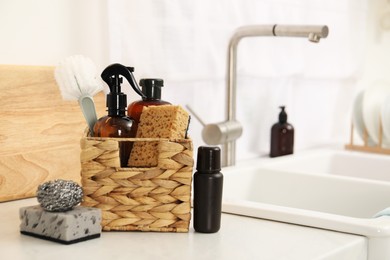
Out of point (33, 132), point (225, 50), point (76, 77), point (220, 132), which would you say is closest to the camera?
point (76, 77)

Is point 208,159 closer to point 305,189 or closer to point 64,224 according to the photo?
point 64,224

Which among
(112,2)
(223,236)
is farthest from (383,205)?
(112,2)

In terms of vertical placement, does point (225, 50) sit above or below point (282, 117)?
above

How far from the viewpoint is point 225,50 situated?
1.67m

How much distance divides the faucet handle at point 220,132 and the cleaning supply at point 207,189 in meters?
0.53

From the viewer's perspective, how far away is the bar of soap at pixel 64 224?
860 mm

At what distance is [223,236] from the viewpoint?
3.09 ft

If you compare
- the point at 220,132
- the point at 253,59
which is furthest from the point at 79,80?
the point at 253,59

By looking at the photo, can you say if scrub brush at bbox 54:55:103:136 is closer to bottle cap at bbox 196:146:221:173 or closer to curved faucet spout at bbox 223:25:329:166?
bottle cap at bbox 196:146:221:173

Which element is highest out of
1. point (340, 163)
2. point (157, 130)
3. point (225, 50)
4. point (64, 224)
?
point (225, 50)

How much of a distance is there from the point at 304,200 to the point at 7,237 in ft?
2.73

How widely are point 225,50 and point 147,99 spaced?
2.11 feet

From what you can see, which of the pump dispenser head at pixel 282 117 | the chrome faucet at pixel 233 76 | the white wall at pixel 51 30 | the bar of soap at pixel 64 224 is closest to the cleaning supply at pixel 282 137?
the pump dispenser head at pixel 282 117

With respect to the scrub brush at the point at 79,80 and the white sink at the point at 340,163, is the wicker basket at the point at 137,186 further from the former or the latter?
the white sink at the point at 340,163
